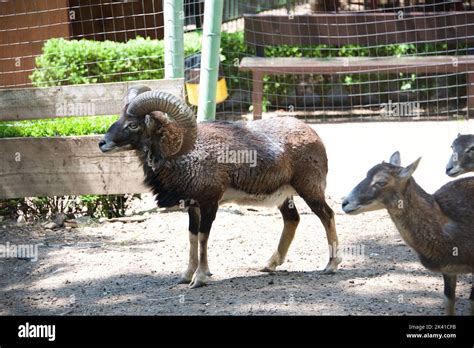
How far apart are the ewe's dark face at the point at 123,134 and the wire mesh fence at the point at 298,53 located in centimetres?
747

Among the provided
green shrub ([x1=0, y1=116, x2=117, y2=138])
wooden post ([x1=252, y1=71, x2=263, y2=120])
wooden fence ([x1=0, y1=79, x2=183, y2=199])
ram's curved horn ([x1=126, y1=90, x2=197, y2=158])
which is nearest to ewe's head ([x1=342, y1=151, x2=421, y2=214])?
ram's curved horn ([x1=126, y1=90, x2=197, y2=158])

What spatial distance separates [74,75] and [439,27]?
7.25 meters

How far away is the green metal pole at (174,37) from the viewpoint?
35.2 ft

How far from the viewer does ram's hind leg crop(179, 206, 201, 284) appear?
8.20 m

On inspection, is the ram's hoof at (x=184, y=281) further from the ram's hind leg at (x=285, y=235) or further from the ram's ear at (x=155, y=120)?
the ram's ear at (x=155, y=120)

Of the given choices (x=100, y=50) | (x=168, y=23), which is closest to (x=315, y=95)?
(x=100, y=50)

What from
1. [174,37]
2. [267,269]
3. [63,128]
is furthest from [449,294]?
[63,128]

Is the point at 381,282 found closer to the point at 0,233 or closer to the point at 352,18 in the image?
the point at 0,233

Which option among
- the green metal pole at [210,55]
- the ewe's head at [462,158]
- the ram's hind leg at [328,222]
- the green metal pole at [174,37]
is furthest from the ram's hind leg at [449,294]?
the green metal pole at [174,37]

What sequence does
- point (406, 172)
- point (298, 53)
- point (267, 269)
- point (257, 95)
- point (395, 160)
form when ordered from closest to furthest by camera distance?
1. point (406, 172)
2. point (395, 160)
3. point (267, 269)
4. point (257, 95)
5. point (298, 53)

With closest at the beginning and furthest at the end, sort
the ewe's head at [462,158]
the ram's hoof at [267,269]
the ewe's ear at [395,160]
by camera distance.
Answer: the ewe's ear at [395,160] → the ram's hoof at [267,269] → the ewe's head at [462,158]

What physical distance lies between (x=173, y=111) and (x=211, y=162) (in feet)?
1.98

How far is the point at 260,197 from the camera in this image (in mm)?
8398

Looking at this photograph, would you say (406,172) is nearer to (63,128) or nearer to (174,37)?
(174,37)
